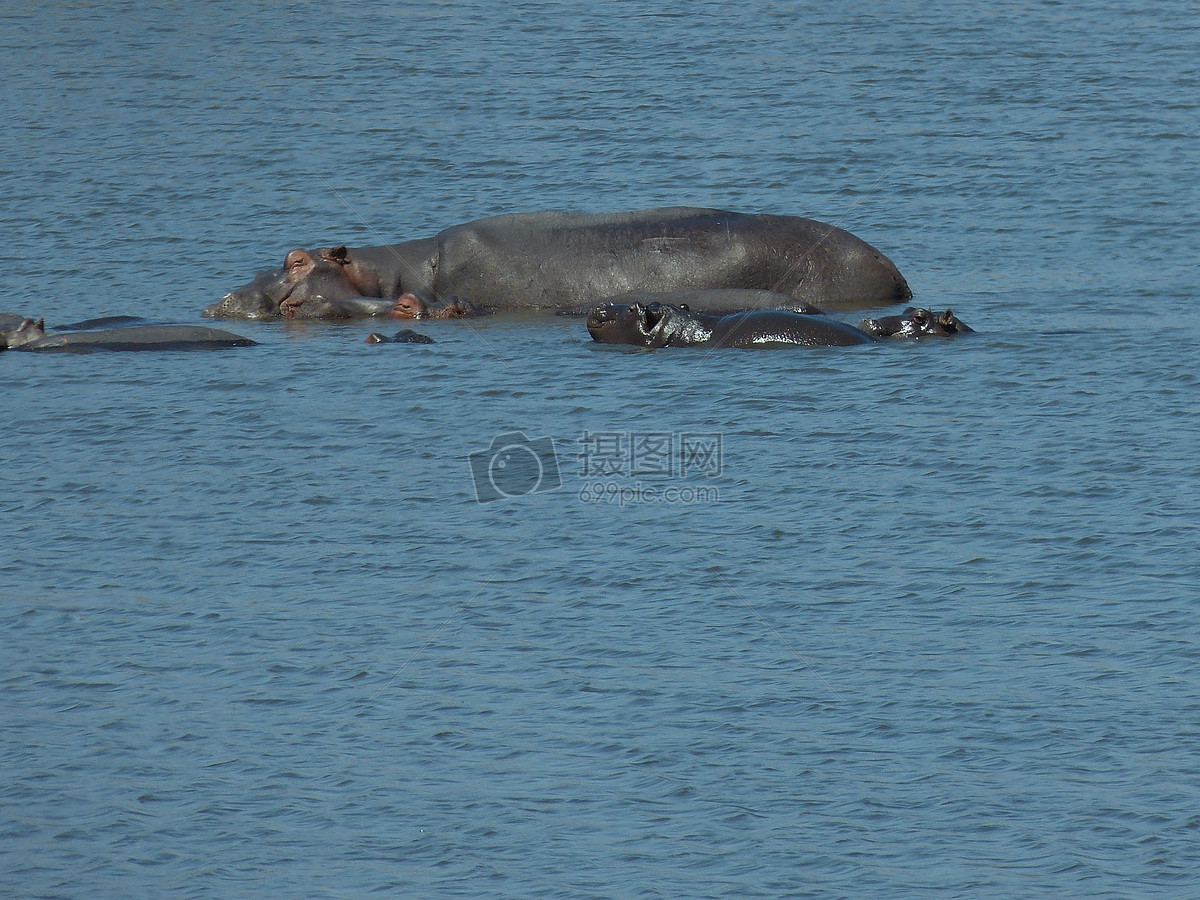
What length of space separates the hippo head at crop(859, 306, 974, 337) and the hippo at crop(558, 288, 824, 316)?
0.67m

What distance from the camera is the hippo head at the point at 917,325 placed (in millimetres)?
15359

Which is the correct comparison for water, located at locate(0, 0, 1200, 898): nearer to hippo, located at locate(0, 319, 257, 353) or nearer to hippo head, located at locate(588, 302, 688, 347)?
hippo, located at locate(0, 319, 257, 353)

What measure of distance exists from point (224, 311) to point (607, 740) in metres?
10.6

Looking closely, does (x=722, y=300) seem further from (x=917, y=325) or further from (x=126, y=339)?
(x=126, y=339)

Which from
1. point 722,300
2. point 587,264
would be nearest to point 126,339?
point 587,264

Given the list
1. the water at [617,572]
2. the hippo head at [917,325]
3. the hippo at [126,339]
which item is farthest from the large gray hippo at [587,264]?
the hippo at [126,339]

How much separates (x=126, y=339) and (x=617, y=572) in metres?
7.33

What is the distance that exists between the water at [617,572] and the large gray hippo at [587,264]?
2.11 ft

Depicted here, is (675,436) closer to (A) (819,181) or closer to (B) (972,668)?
(B) (972,668)

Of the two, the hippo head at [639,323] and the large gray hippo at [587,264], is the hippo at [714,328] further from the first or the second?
the large gray hippo at [587,264]

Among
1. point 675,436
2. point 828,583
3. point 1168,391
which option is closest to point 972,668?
point 828,583

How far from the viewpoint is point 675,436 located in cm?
1282

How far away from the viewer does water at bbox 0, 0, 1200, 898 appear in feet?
24.2

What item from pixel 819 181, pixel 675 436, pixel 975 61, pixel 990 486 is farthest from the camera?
pixel 975 61
